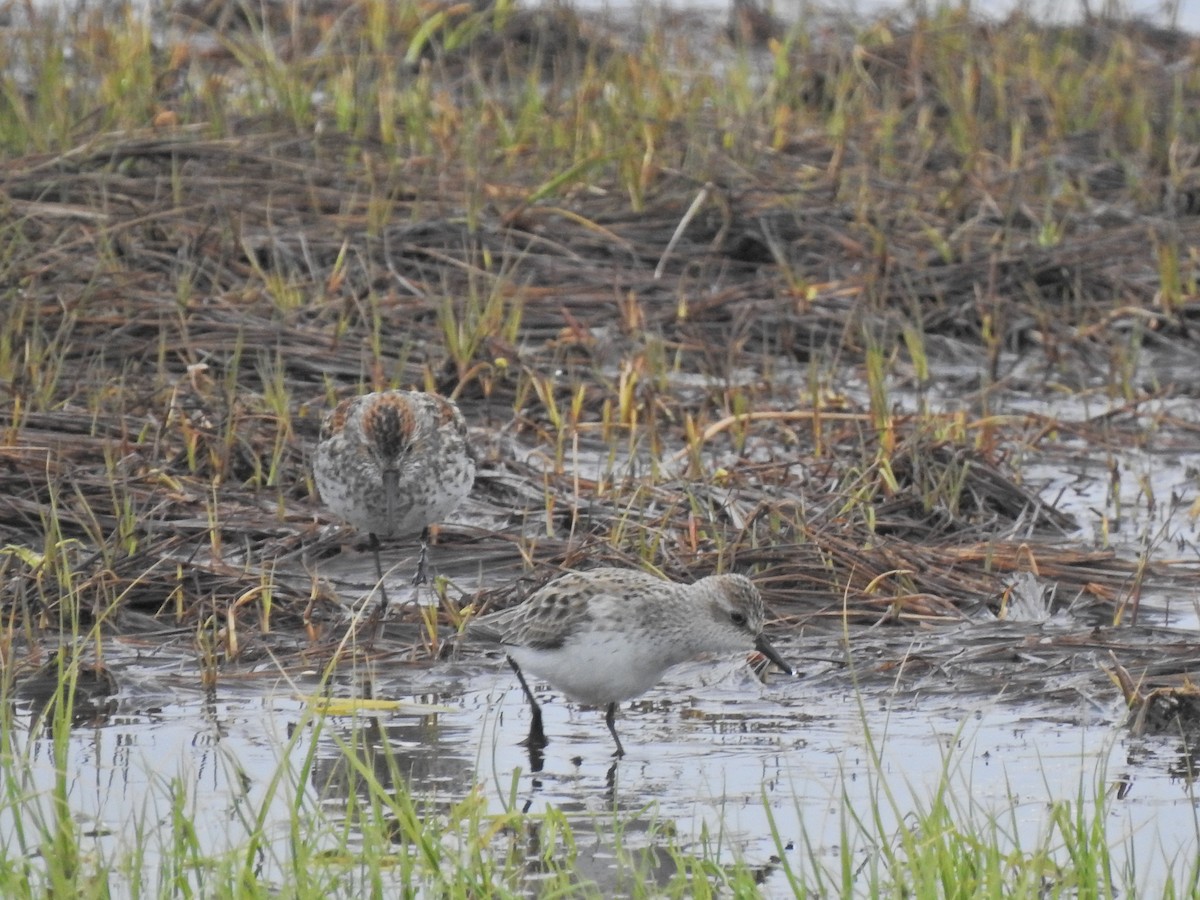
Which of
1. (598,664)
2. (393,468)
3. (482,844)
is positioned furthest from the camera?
(393,468)

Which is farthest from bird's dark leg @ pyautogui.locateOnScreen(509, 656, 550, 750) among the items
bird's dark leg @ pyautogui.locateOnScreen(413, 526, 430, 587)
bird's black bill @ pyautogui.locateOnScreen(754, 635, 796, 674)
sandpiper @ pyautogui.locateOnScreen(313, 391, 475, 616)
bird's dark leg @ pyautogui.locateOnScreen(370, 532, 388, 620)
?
bird's dark leg @ pyautogui.locateOnScreen(413, 526, 430, 587)

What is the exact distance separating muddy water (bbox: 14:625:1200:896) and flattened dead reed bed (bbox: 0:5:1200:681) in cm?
60

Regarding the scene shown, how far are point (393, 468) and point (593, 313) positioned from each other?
3670mm

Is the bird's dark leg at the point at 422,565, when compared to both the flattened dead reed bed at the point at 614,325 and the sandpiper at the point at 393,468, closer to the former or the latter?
the sandpiper at the point at 393,468

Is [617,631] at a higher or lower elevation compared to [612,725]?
higher

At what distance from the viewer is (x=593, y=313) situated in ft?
37.6

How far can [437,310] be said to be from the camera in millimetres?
10844

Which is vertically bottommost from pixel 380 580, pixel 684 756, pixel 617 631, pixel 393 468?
pixel 684 756

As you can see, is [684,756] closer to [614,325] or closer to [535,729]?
[535,729]

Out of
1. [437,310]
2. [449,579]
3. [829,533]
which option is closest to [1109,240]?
[437,310]

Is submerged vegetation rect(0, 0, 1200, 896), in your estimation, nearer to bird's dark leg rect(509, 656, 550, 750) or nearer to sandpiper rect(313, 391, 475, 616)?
sandpiper rect(313, 391, 475, 616)

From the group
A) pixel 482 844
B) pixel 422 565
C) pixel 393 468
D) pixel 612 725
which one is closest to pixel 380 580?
pixel 393 468

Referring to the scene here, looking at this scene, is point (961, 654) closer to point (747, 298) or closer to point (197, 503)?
point (197, 503)

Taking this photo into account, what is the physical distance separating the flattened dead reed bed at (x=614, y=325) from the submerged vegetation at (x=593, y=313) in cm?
3
